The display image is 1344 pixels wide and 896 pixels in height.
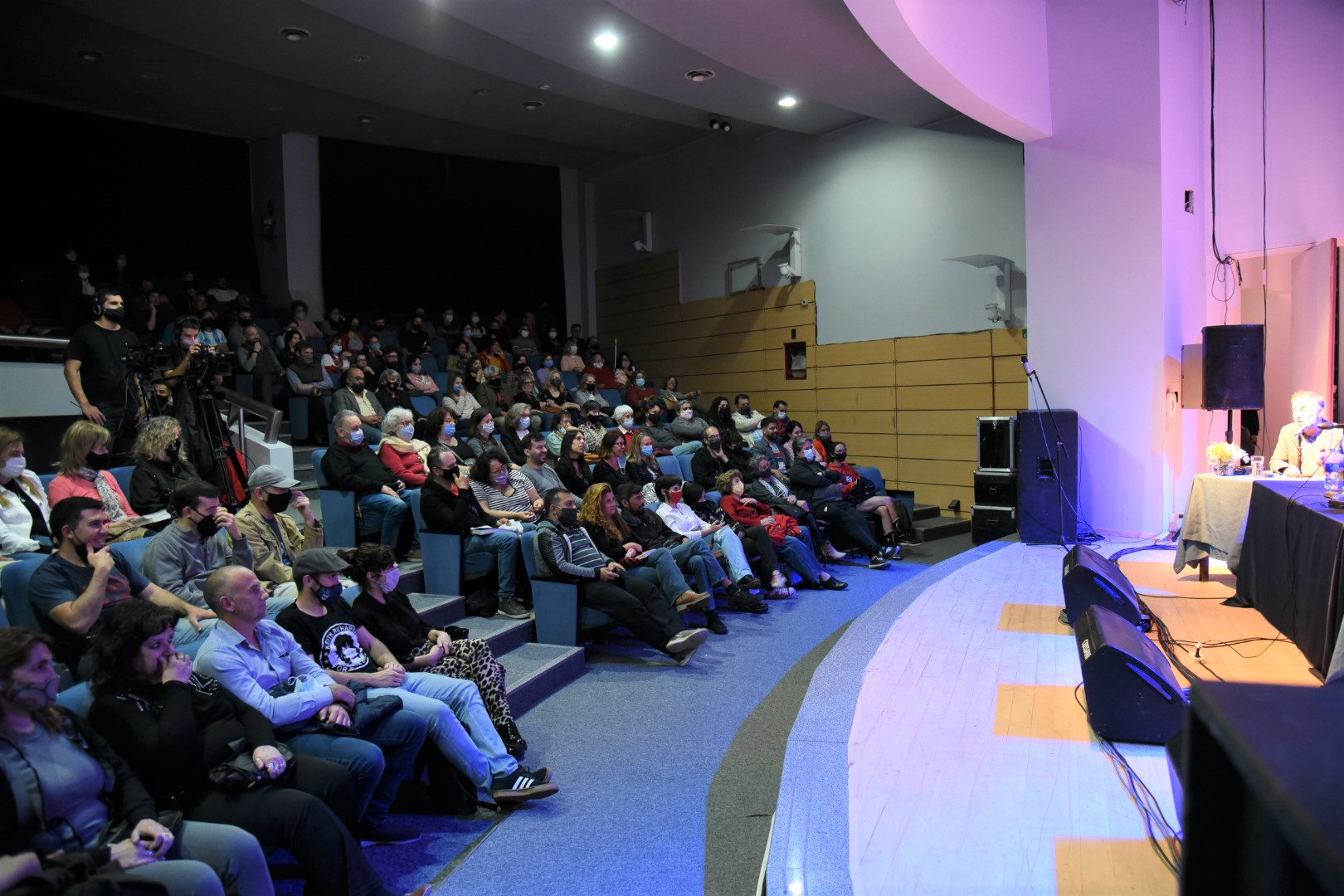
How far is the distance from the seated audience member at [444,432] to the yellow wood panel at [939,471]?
188 inches

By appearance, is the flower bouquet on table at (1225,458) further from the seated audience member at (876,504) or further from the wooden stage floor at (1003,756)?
the seated audience member at (876,504)

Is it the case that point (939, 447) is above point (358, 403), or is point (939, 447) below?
below

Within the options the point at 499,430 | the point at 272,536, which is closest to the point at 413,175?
the point at 499,430

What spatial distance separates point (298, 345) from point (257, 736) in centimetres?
558

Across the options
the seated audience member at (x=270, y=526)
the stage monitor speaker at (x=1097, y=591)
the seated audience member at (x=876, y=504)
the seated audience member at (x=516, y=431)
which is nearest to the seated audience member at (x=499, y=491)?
the seated audience member at (x=516, y=431)

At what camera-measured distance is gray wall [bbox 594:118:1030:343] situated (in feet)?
26.8

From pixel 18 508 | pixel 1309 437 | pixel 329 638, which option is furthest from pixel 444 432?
pixel 1309 437

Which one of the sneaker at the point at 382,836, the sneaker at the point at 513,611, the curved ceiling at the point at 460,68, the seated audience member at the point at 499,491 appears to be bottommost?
the sneaker at the point at 382,836

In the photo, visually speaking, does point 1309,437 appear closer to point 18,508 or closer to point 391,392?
point 18,508

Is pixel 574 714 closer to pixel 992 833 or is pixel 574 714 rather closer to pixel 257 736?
pixel 257 736

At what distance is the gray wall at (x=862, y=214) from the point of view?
8.18 m

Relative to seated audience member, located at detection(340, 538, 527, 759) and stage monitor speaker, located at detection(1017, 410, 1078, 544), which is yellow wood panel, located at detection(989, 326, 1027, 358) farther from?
seated audience member, located at detection(340, 538, 527, 759)

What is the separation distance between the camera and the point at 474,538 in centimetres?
465

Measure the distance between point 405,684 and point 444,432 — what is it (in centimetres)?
291
